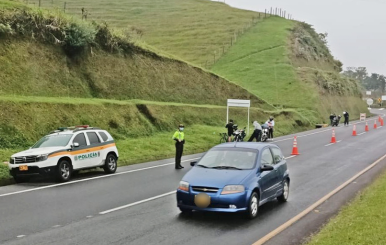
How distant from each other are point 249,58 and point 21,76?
49159 mm

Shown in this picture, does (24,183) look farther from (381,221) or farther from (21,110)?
(381,221)

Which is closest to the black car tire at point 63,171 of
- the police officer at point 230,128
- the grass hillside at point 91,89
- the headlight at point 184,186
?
the grass hillside at point 91,89

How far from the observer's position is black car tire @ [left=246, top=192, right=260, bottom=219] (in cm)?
999

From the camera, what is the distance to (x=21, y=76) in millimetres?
24438

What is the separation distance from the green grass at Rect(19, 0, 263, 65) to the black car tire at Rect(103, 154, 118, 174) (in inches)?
2060

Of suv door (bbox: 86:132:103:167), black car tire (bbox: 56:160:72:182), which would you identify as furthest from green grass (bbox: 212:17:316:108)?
black car tire (bbox: 56:160:72:182)

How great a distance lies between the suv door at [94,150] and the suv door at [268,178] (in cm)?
727

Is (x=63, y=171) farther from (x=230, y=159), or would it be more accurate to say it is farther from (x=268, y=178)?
(x=268, y=178)

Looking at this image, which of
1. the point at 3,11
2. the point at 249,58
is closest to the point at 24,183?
the point at 3,11

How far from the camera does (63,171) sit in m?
15.3

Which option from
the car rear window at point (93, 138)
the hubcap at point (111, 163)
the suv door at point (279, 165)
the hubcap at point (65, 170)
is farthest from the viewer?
the hubcap at point (111, 163)

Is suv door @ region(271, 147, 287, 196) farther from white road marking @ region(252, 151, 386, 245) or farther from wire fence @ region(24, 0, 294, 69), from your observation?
wire fence @ region(24, 0, 294, 69)

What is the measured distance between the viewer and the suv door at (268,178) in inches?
421

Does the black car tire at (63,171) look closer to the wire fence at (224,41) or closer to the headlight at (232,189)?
the headlight at (232,189)
